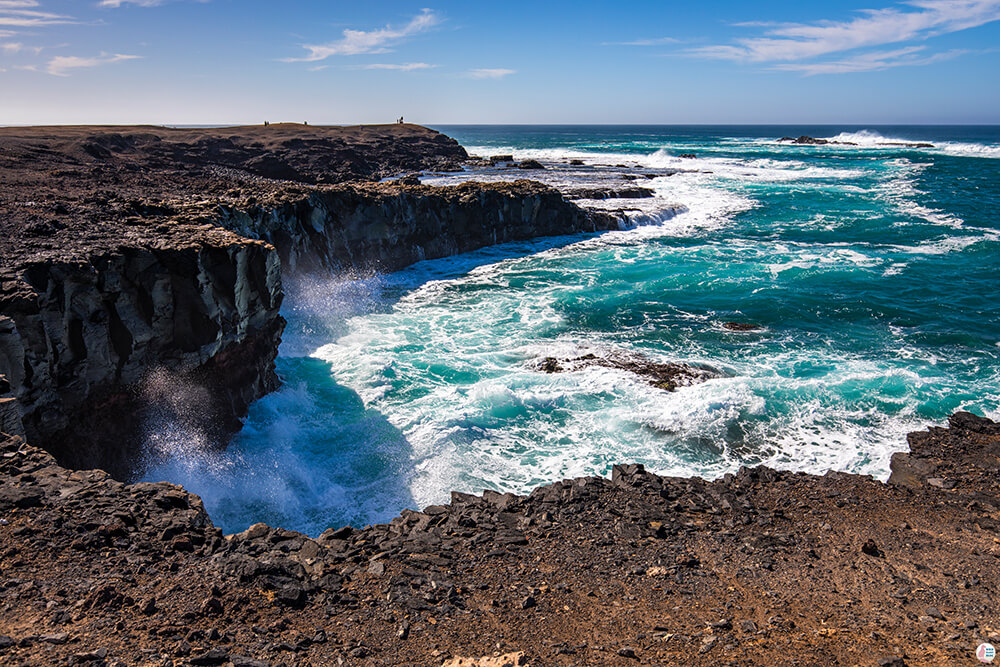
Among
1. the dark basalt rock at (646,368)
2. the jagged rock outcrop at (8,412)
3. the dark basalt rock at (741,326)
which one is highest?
the jagged rock outcrop at (8,412)

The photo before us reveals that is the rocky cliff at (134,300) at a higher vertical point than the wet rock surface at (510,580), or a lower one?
higher

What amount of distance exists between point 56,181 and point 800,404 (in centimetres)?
2853

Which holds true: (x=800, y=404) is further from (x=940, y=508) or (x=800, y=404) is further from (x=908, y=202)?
(x=908, y=202)

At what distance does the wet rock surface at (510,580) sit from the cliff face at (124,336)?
3082mm

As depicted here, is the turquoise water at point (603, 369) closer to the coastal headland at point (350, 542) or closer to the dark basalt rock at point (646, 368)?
the dark basalt rock at point (646, 368)

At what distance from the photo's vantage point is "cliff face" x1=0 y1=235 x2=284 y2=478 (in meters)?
12.1

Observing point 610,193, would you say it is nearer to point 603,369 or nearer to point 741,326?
point 741,326

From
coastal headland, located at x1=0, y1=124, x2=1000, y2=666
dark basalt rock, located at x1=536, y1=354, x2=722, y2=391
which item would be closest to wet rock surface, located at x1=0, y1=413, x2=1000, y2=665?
coastal headland, located at x1=0, y1=124, x2=1000, y2=666

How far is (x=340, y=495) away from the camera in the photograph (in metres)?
14.2

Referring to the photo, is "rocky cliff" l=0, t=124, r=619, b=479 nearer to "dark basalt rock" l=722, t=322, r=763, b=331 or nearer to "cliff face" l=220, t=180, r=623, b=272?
"cliff face" l=220, t=180, r=623, b=272

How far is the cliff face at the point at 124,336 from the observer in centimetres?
1209

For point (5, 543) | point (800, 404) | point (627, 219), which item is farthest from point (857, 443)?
point (627, 219)

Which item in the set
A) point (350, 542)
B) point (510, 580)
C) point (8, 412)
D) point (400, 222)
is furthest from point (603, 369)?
point (400, 222)

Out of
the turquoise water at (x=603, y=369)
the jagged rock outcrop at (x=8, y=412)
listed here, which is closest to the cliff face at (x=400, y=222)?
the turquoise water at (x=603, y=369)
